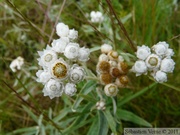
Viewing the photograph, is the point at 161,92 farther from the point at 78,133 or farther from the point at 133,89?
the point at 78,133

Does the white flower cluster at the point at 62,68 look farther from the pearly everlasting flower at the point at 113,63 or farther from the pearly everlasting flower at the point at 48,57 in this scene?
the pearly everlasting flower at the point at 113,63

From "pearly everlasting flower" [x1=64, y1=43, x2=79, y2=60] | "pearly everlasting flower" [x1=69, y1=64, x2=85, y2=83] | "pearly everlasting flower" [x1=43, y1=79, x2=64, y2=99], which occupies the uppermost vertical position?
"pearly everlasting flower" [x1=64, y1=43, x2=79, y2=60]

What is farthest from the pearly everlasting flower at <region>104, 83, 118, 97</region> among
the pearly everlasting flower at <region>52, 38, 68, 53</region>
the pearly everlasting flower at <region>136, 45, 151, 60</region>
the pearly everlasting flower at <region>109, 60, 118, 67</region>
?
the pearly everlasting flower at <region>52, 38, 68, 53</region>

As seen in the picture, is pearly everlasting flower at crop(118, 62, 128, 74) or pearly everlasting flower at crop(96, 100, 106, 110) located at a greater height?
pearly everlasting flower at crop(118, 62, 128, 74)

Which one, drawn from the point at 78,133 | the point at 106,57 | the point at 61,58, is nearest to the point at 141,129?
the point at 78,133

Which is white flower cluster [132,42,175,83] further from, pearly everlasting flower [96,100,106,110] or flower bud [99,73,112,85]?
pearly everlasting flower [96,100,106,110]

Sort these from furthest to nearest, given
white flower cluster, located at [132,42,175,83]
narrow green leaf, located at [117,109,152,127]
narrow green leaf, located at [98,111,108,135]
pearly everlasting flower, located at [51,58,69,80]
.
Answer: narrow green leaf, located at [117,109,152,127] < narrow green leaf, located at [98,111,108,135] < white flower cluster, located at [132,42,175,83] < pearly everlasting flower, located at [51,58,69,80]
